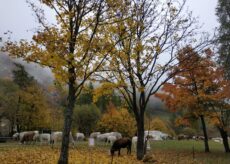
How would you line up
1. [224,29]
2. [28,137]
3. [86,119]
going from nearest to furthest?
[224,29], [28,137], [86,119]

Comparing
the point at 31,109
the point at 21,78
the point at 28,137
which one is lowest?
the point at 28,137

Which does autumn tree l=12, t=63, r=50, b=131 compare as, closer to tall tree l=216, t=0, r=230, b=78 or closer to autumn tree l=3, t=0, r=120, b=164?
tall tree l=216, t=0, r=230, b=78

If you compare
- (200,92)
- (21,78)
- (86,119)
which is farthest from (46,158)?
(86,119)

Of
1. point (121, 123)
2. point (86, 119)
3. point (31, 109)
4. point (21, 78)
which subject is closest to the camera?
point (31, 109)

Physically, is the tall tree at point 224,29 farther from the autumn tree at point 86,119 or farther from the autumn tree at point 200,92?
the autumn tree at point 86,119

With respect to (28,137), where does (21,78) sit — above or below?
above

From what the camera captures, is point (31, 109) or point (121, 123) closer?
point (31, 109)

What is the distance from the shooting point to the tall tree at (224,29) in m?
32.8

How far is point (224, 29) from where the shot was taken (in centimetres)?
3403

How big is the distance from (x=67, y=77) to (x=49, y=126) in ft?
176

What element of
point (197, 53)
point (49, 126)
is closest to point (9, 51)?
point (197, 53)

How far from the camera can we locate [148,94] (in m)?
25.2

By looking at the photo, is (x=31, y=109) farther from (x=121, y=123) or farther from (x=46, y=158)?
(x=46, y=158)

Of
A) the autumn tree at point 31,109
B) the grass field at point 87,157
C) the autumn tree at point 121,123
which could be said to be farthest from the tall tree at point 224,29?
the autumn tree at point 121,123
